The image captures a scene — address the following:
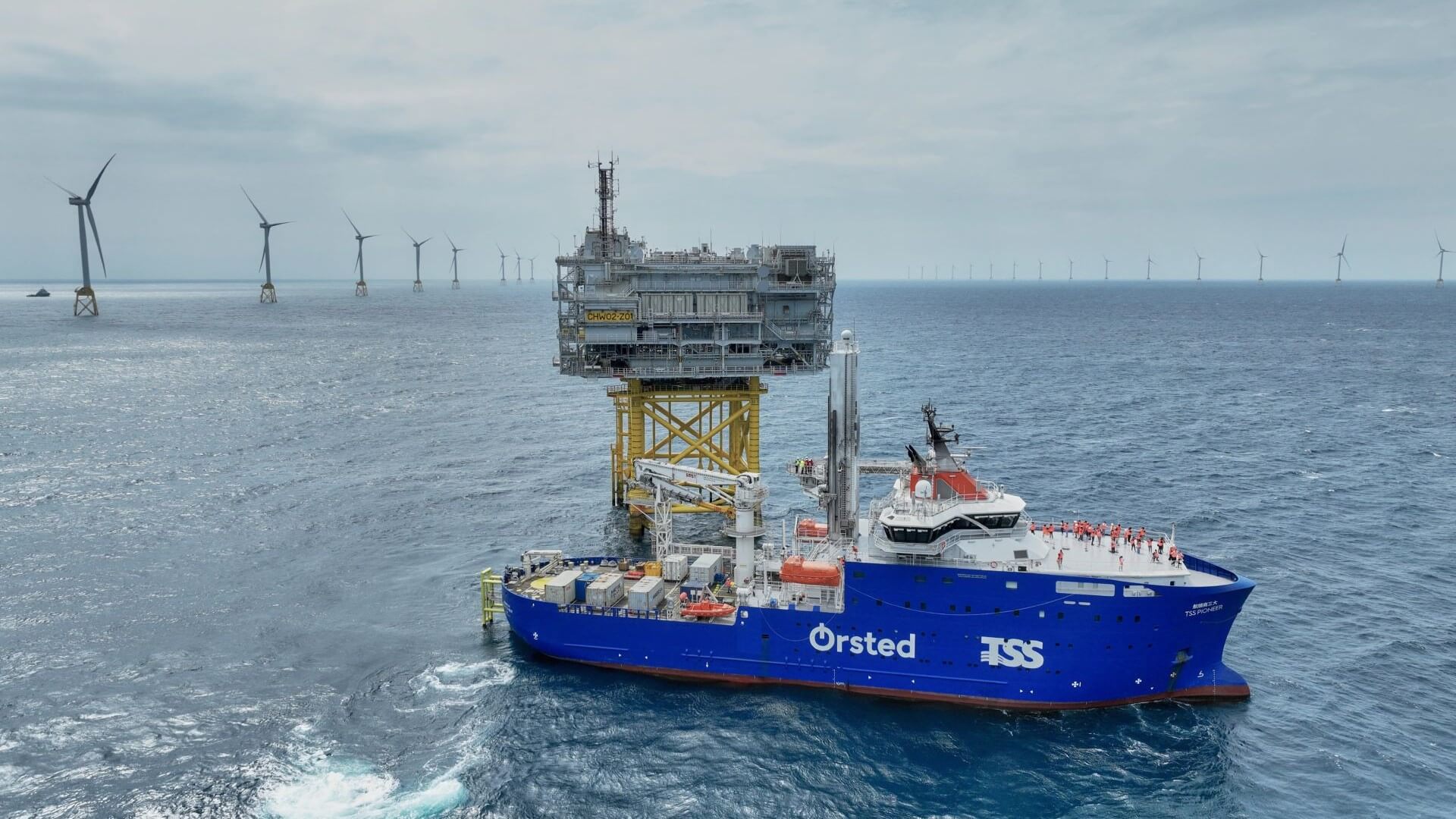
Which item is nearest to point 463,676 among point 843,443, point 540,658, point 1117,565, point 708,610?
point 540,658

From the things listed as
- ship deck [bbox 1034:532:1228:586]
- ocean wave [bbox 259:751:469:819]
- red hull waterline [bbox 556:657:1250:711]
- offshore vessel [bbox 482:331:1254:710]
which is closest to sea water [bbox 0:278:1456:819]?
ocean wave [bbox 259:751:469:819]

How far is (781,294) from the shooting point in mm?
51531

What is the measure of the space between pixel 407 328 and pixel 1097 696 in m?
183

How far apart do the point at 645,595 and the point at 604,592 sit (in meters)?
1.79

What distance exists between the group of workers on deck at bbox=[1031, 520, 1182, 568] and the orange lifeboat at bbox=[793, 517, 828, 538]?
8.67 meters

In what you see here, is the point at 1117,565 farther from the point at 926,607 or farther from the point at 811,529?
the point at 811,529

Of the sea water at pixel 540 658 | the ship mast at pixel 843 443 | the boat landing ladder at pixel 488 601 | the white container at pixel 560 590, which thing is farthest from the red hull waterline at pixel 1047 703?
the boat landing ladder at pixel 488 601

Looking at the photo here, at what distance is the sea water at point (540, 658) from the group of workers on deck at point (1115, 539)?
5559mm

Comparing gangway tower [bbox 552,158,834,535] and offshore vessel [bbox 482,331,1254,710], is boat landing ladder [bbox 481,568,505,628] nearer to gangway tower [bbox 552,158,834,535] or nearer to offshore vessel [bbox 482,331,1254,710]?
offshore vessel [bbox 482,331,1254,710]

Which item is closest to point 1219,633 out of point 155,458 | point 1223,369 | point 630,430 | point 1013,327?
point 630,430

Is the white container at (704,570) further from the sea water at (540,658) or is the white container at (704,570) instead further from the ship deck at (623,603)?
the sea water at (540,658)

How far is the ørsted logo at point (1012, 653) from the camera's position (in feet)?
109

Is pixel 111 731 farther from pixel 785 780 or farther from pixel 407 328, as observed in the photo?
pixel 407 328

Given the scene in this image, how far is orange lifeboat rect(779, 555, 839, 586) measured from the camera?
34781 mm
